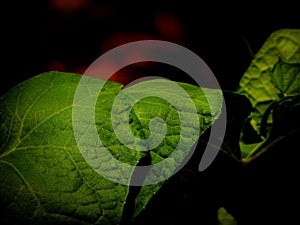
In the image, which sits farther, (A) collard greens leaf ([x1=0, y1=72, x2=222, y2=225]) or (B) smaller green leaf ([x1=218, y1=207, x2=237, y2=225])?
(B) smaller green leaf ([x1=218, y1=207, x2=237, y2=225])

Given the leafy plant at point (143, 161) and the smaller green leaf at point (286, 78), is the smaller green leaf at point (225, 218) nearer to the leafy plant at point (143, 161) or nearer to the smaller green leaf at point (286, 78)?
the leafy plant at point (143, 161)

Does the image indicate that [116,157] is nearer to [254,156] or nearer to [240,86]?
[254,156]

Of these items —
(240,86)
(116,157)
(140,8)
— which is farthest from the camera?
(140,8)

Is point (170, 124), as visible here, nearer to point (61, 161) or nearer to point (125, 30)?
point (61, 161)

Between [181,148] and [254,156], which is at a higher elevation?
[181,148]

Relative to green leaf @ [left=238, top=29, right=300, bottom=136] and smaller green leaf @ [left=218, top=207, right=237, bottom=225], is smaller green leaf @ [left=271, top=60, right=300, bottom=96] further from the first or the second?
smaller green leaf @ [left=218, top=207, right=237, bottom=225]

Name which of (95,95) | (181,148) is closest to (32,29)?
(95,95)

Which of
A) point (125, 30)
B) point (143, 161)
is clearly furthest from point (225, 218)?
point (125, 30)

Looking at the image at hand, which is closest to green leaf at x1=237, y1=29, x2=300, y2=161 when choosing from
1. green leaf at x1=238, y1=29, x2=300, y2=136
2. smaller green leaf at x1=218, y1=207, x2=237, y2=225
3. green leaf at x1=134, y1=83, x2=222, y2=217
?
green leaf at x1=238, y1=29, x2=300, y2=136

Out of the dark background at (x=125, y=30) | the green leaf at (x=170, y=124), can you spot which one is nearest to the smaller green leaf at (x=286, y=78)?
the dark background at (x=125, y=30)
